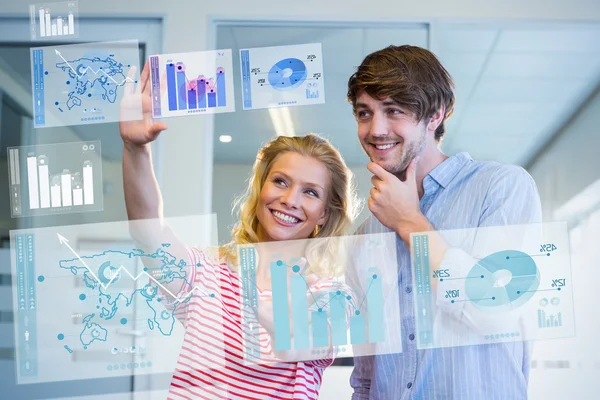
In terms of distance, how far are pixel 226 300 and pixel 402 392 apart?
44cm

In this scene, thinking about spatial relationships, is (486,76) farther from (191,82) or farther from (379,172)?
(191,82)

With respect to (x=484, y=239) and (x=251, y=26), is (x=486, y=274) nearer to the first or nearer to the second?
(x=484, y=239)

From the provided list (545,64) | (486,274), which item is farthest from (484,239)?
(545,64)

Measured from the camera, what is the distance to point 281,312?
147 centimetres

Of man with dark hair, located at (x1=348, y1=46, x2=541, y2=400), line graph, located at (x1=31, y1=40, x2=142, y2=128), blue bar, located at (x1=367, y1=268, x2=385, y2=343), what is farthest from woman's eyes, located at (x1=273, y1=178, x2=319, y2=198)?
line graph, located at (x1=31, y1=40, x2=142, y2=128)

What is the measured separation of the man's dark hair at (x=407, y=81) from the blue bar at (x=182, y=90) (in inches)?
17.0

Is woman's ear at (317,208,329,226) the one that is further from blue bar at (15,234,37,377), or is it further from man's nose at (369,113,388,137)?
blue bar at (15,234,37,377)

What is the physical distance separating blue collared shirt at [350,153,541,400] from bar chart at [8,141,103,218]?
0.86 metres

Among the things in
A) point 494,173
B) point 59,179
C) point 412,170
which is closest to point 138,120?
point 59,179

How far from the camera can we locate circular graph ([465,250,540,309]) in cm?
143

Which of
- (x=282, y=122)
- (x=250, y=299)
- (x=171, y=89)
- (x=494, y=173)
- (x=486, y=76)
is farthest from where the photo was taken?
(x=486, y=76)

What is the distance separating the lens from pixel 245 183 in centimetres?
181

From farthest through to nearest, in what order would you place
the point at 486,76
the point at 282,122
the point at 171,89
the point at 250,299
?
the point at 486,76, the point at 282,122, the point at 171,89, the point at 250,299

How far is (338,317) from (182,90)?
70cm
